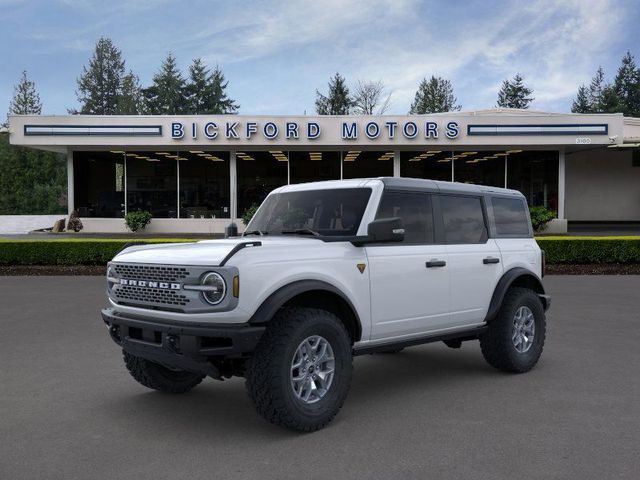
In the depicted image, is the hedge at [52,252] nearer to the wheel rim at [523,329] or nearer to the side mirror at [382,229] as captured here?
the wheel rim at [523,329]

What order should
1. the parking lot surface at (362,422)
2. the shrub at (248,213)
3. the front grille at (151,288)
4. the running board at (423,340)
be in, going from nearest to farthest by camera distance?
the parking lot surface at (362,422)
the front grille at (151,288)
the running board at (423,340)
the shrub at (248,213)

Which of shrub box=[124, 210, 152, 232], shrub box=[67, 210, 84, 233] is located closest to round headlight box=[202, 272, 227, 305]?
shrub box=[124, 210, 152, 232]

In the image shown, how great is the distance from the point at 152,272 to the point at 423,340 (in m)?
2.46

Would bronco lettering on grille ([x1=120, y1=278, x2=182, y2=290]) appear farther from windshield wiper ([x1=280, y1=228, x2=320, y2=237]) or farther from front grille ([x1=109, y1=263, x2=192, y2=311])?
windshield wiper ([x1=280, y1=228, x2=320, y2=237])

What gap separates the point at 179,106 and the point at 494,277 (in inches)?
2970

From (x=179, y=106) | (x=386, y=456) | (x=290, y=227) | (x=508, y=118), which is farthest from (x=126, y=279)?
(x=179, y=106)

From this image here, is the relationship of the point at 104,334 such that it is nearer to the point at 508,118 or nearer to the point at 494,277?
the point at 494,277

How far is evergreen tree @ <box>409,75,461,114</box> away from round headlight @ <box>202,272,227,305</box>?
76212mm

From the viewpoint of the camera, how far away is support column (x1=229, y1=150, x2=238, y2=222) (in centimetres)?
2912

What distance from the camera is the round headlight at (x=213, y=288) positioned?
4.38m

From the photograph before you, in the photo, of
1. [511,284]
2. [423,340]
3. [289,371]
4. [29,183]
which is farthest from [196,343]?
[29,183]

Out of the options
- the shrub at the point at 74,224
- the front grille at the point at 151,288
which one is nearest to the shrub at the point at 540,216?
the shrub at the point at 74,224

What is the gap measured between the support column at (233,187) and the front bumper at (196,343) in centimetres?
2459

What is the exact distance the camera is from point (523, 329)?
669cm
